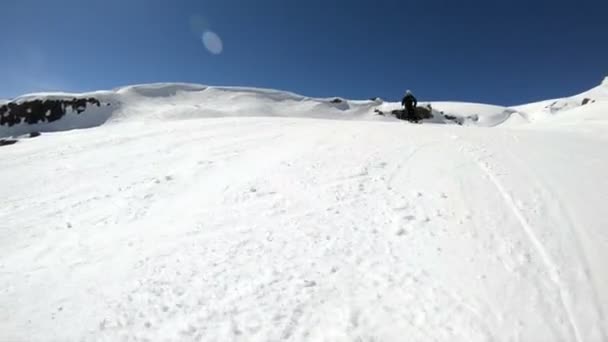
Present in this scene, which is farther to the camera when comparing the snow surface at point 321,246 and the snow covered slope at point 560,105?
the snow covered slope at point 560,105

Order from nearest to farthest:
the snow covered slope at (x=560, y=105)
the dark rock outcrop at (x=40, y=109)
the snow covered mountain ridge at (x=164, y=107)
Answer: the snow covered mountain ridge at (x=164, y=107), the dark rock outcrop at (x=40, y=109), the snow covered slope at (x=560, y=105)

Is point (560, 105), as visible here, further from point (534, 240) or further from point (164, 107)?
point (534, 240)

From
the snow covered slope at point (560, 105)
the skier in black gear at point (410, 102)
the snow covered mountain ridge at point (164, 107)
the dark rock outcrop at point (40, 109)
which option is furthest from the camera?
the snow covered slope at point (560, 105)

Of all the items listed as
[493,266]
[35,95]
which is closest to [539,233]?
[493,266]

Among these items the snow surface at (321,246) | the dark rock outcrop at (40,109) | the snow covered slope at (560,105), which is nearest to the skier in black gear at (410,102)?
the snow surface at (321,246)

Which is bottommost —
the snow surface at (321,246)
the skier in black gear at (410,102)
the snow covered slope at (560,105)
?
the snow surface at (321,246)

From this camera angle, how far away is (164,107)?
45.0 meters

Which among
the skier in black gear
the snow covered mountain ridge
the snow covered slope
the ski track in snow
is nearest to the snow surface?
the ski track in snow

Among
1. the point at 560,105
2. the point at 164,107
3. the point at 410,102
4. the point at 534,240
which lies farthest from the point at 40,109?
the point at 560,105

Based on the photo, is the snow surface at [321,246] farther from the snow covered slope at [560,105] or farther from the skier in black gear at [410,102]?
the snow covered slope at [560,105]

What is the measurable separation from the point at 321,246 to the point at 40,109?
5676 cm

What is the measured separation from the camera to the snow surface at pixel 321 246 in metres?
3.32

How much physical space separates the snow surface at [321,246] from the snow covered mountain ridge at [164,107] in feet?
112

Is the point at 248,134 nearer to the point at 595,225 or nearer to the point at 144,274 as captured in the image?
the point at 144,274
